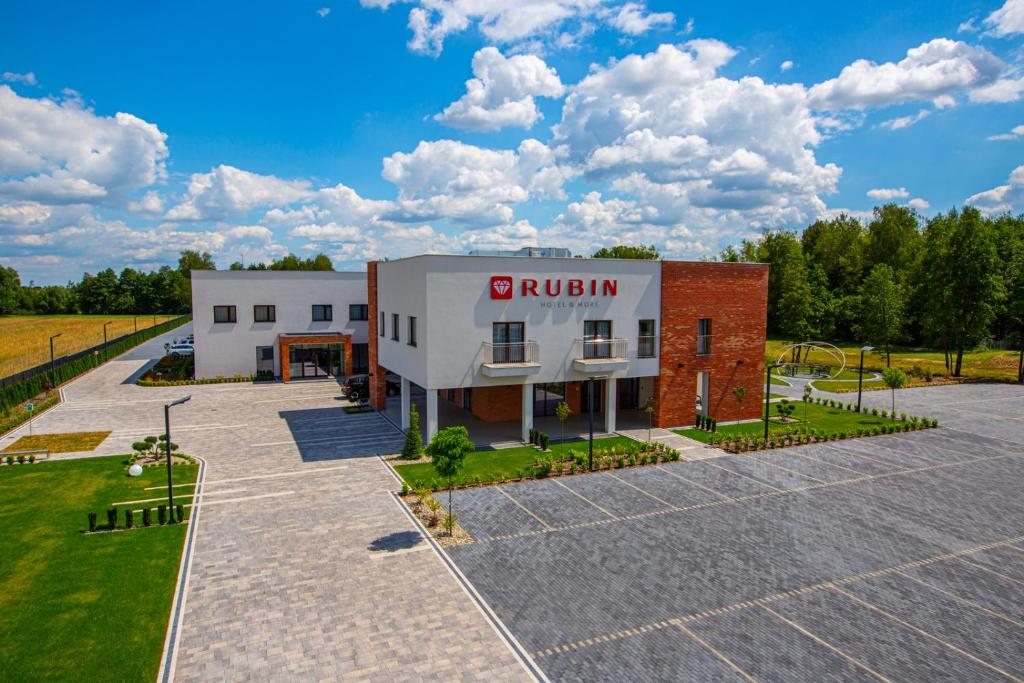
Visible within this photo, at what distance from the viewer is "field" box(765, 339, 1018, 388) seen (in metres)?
48.0

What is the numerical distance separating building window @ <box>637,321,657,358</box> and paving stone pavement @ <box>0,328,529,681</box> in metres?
11.5

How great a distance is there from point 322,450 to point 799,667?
1872cm

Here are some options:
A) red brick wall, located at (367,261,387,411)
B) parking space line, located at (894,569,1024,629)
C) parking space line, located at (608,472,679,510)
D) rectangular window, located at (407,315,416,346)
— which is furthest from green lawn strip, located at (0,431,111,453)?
parking space line, located at (894,569,1024,629)

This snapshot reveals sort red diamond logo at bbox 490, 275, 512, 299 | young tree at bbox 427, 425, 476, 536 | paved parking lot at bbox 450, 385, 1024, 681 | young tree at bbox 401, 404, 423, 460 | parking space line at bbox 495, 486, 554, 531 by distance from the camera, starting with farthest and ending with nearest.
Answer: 1. red diamond logo at bbox 490, 275, 512, 299
2. young tree at bbox 401, 404, 423, 460
3. parking space line at bbox 495, 486, 554, 531
4. young tree at bbox 427, 425, 476, 536
5. paved parking lot at bbox 450, 385, 1024, 681

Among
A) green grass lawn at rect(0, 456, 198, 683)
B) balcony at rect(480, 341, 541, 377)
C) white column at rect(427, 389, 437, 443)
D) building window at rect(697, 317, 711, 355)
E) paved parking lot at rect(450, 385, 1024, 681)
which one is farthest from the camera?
building window at rect(697, 317, 711, 355)

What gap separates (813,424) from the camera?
29953 mm

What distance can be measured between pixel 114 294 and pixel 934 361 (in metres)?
131

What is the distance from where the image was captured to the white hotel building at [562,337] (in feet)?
78.8

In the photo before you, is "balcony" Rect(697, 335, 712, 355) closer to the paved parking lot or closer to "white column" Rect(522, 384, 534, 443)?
the paved parking lot

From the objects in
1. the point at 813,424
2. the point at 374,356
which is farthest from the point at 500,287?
the point at 813,424

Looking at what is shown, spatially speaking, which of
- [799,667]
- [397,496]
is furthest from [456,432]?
[799,667]

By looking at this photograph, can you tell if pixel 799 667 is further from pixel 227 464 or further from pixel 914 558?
pixel 227 464

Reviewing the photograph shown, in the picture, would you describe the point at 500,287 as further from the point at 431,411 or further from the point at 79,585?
the point at 79,585

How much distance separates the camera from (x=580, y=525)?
1709 cm
